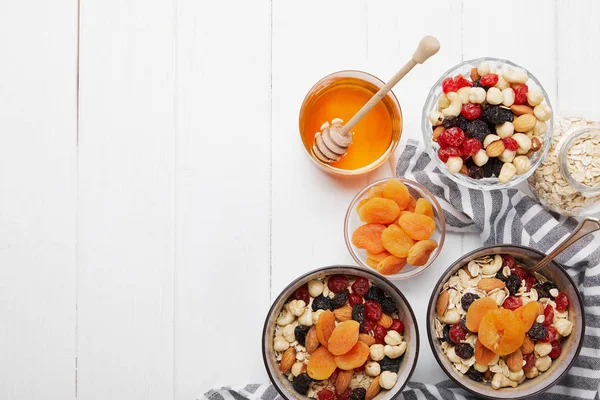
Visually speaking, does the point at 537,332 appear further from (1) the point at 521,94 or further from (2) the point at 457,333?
(1) the point at 521,94

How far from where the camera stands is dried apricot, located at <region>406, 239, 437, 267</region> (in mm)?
1202

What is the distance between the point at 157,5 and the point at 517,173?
2.52 ft

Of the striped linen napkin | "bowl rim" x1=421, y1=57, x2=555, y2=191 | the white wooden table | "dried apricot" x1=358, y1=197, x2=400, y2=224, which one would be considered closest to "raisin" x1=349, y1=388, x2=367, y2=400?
the striped linen napkin

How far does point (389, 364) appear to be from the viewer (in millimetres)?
1228

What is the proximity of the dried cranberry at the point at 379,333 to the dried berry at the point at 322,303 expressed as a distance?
9cm

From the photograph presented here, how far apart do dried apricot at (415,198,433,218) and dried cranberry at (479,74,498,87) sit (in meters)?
0.23

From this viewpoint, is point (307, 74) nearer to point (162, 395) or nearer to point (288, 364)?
point (288, 364)

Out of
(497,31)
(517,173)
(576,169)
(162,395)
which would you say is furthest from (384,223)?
(162,395)

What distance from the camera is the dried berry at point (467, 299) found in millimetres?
1193

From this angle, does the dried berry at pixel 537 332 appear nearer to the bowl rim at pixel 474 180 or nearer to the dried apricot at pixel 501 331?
the dried apricot at pixel 501 331

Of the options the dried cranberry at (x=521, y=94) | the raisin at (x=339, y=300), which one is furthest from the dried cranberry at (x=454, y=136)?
the raisin at (x=339, y=300)

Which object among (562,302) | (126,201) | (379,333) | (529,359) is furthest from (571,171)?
(126,201)

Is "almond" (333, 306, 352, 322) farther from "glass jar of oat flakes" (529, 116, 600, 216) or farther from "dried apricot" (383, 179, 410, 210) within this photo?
"glass jar of oat flakes" (529, 116, 600, 216)

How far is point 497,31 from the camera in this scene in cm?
134
